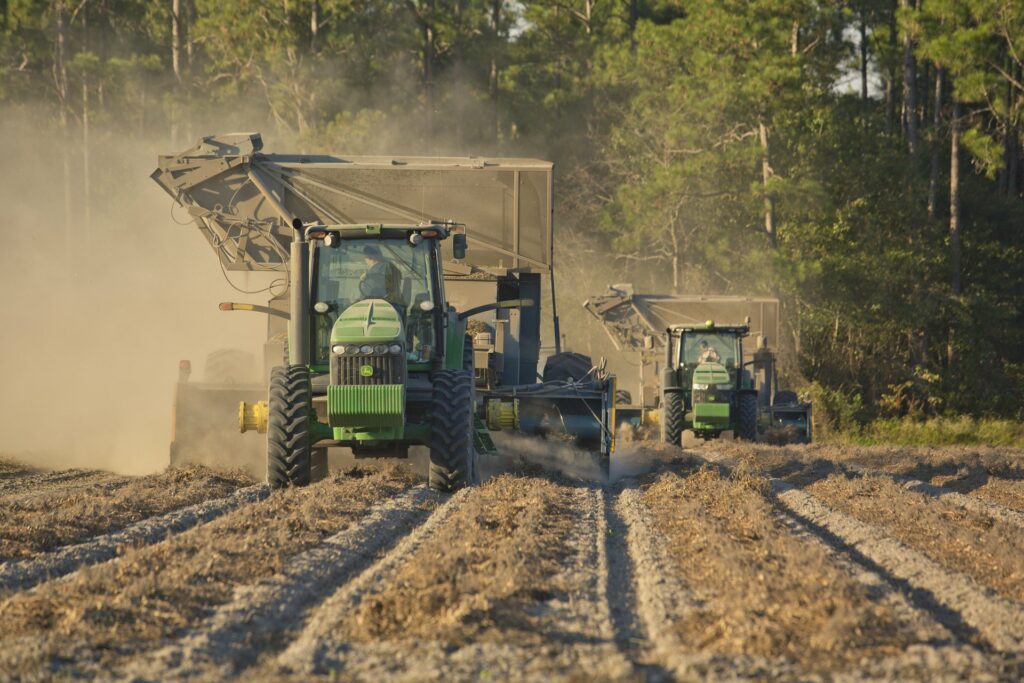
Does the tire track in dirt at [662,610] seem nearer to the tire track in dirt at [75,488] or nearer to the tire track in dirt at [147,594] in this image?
the tire track in dirt at [147,594]

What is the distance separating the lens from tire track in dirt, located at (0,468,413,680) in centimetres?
624

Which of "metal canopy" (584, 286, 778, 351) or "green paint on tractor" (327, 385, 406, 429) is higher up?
"metal canopy" (584, 286, 778, 351)

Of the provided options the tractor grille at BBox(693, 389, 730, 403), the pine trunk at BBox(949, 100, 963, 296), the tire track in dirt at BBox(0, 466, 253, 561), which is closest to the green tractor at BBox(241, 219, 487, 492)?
the tire track in dirt at BBox(0, 466, 253, 561)

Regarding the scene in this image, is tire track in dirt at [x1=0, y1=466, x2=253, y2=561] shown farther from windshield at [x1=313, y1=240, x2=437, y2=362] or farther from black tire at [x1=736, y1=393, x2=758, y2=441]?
black tire at [x1=736, y1=393, x2=758, y2=441]

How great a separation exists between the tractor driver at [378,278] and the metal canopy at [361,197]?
412cm

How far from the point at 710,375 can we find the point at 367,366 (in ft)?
39.1

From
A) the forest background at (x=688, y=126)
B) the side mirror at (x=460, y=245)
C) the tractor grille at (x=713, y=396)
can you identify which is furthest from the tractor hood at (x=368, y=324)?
the forest background at (x=688, y=126)


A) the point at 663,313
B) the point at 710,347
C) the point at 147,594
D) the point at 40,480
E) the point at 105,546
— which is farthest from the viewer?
the point at 663,313

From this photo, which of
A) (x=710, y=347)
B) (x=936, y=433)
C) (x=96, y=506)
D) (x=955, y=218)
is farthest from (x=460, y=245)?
(x=955, y=218)

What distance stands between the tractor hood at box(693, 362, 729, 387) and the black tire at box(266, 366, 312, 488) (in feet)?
38.4

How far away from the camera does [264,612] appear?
721 centimetres

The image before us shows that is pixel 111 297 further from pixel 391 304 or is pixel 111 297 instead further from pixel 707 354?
pixel 391 304

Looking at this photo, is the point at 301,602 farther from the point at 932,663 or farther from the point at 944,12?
the point at 944,12

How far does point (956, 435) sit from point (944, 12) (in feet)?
35.3
